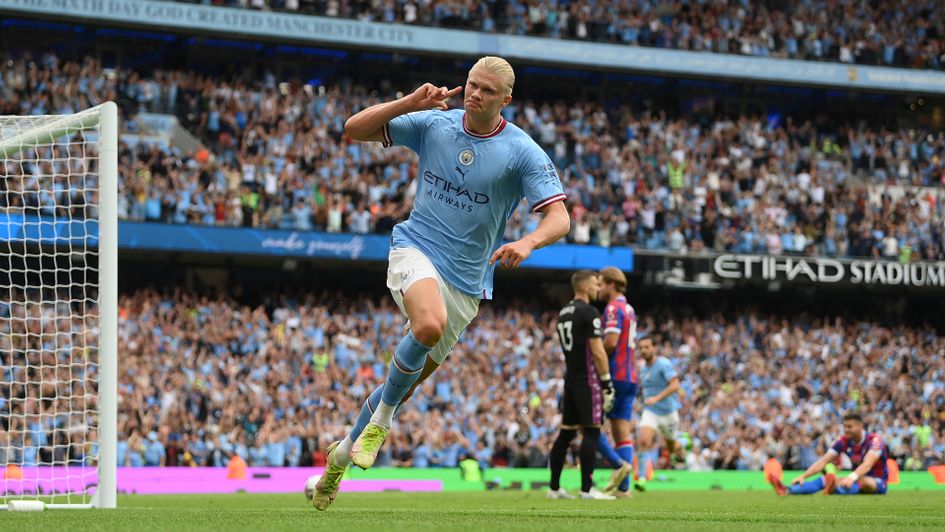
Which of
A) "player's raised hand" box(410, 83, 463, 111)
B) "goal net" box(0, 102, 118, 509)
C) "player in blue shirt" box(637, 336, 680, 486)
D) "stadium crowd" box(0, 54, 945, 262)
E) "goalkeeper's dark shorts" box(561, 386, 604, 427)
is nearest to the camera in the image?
"player's raised hand" box(410, 83, 463, 111)

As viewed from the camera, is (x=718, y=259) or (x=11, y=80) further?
(x=718, y=259)

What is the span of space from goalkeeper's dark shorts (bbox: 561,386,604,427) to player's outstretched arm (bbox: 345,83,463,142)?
4925mm

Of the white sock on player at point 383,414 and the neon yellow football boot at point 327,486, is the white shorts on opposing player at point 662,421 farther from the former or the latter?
the neon yellow football boot at point 327,486

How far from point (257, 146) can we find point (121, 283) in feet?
15.4

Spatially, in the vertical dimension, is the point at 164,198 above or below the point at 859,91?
below

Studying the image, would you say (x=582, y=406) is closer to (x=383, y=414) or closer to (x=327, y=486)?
(x=383, y=414)

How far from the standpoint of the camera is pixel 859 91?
38.2 m

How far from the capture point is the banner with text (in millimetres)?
30297

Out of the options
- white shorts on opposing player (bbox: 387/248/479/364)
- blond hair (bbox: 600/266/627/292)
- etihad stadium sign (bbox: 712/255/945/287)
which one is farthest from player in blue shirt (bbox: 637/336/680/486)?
etihad stadium sign (bbox: 712/255/945/287)

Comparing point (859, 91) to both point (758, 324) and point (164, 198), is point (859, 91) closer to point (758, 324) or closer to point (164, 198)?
point (758, 324)

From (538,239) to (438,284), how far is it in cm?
78

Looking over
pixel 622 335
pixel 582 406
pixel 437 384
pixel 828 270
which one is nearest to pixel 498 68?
pixel 582 406

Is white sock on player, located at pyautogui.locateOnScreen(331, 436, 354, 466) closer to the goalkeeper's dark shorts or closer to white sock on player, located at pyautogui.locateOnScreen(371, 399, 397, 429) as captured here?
Answer: white sock on player, located at pyautogui.locateOnScreen(371, 399, 397, 429)

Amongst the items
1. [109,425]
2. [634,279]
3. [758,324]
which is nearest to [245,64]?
[634,279]
